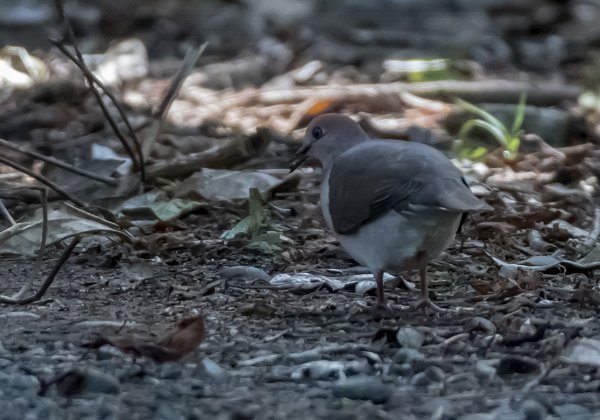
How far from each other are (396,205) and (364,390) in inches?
38.1

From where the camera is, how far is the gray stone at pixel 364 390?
3.25 meters

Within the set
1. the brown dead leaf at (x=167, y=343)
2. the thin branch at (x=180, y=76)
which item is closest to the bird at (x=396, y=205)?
the brown dead leaf at (x=167, y=343)

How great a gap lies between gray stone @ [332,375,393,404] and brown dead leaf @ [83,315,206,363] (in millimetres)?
530

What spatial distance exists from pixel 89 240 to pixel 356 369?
85.7 inches

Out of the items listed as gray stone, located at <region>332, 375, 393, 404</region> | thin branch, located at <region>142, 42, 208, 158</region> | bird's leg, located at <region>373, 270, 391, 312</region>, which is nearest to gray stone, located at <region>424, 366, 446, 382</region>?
gray stone, located at <region>332, 375, 393, 404</region>

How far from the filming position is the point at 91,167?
6047 millimetres

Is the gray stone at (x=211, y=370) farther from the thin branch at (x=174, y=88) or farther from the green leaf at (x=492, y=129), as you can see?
the green leaf at (x=492, y=129)

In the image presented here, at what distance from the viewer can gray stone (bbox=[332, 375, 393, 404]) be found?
3252 mm

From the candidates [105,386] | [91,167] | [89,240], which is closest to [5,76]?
[91,167]

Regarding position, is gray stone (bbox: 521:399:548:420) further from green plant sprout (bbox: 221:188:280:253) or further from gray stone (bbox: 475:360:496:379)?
green plant sprout (bbox: 221:188:280:253)

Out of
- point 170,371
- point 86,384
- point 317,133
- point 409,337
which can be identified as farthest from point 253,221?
point 86,384

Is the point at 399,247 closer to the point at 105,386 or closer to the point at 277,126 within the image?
the point at 105,386

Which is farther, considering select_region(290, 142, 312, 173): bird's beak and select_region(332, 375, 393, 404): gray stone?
select_region(290, 142, 312, 173): bird's beak

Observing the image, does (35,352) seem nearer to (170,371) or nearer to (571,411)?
(170,371)
